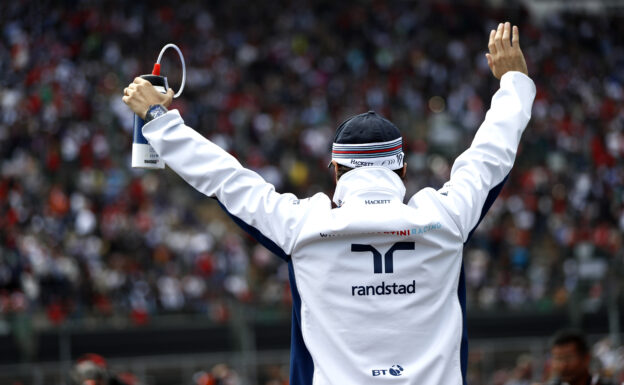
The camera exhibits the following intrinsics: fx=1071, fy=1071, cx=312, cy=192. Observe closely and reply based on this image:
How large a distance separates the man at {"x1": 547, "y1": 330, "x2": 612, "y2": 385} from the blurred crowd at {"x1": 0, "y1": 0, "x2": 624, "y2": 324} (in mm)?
10967

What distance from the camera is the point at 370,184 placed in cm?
300

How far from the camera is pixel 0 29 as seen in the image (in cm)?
2277

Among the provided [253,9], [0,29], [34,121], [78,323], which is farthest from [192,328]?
[253,9]

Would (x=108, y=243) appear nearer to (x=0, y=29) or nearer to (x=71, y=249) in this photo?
(x=71, y=249)

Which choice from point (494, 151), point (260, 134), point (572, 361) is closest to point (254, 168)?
point (260, 134)

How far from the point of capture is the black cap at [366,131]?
9.95ft

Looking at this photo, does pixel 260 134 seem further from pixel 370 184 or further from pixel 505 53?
pixel 370 184

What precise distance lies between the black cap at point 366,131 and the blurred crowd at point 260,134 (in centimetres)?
1347

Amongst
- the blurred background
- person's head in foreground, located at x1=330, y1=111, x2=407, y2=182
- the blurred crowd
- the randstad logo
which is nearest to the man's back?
the randstad logo

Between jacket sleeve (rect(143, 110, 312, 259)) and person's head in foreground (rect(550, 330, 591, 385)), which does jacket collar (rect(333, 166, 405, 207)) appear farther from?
person's head in foreground (rect(550, 330, 591, 385))

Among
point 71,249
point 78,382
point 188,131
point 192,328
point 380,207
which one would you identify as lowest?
point 192,328

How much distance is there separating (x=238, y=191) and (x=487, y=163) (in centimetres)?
73

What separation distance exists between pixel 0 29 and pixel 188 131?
21.0 meters

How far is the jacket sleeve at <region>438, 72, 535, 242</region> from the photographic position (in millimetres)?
3020
